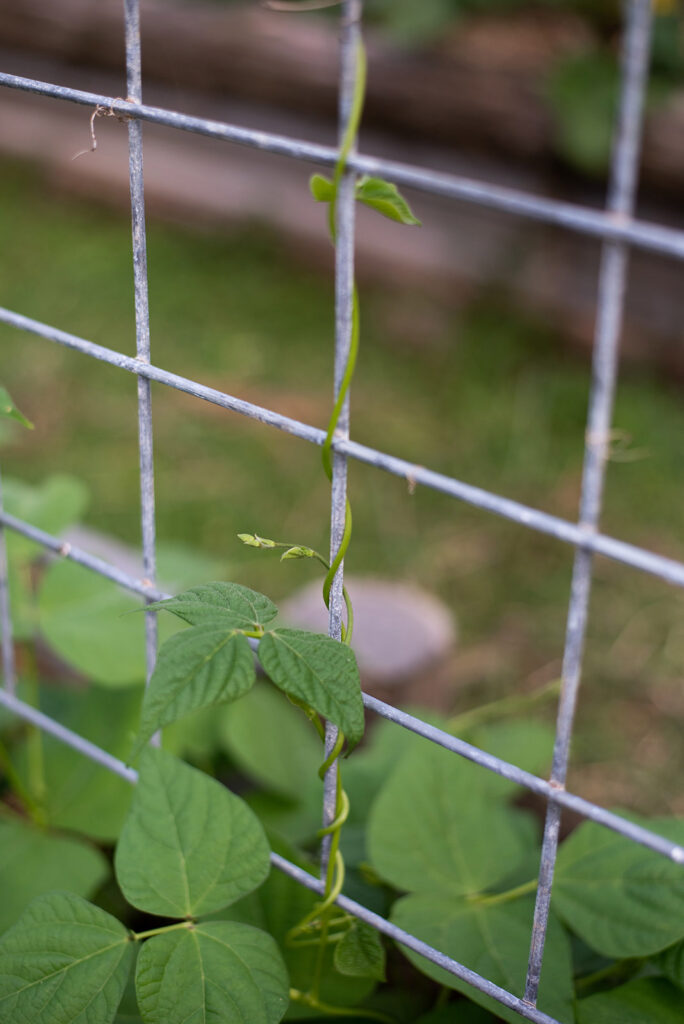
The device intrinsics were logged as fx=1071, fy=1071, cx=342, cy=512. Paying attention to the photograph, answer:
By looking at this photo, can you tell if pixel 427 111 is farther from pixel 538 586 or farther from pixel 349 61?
pixel 349 61

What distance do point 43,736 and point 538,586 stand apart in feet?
3.66

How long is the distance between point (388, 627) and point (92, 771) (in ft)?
1.84

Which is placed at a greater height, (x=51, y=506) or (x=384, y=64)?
(x=384, y=64)

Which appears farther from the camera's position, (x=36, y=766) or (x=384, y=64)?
Answer: (x=384, y=64)

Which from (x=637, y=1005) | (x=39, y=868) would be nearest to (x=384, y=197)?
(x=637, y=1005)

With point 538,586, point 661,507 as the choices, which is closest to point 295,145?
point 538,586

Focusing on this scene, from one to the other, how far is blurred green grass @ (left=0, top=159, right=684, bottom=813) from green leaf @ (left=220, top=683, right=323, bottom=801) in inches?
22.5

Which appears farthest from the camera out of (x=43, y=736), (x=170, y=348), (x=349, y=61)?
(x=170, y=348)

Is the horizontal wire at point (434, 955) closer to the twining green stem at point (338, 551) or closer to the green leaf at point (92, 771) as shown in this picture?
the twining green stem at point (338, 551)

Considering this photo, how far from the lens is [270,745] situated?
1.08 m

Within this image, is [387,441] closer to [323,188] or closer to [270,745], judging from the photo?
[270,745]

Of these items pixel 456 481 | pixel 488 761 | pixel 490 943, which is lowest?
pixel 490 943

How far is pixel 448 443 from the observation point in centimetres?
225

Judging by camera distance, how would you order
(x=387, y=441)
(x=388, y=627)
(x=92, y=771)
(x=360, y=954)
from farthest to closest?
(x=387, y=441)
(x=388, y=627)
(x=92, y=771)
(x=360, y=954)
